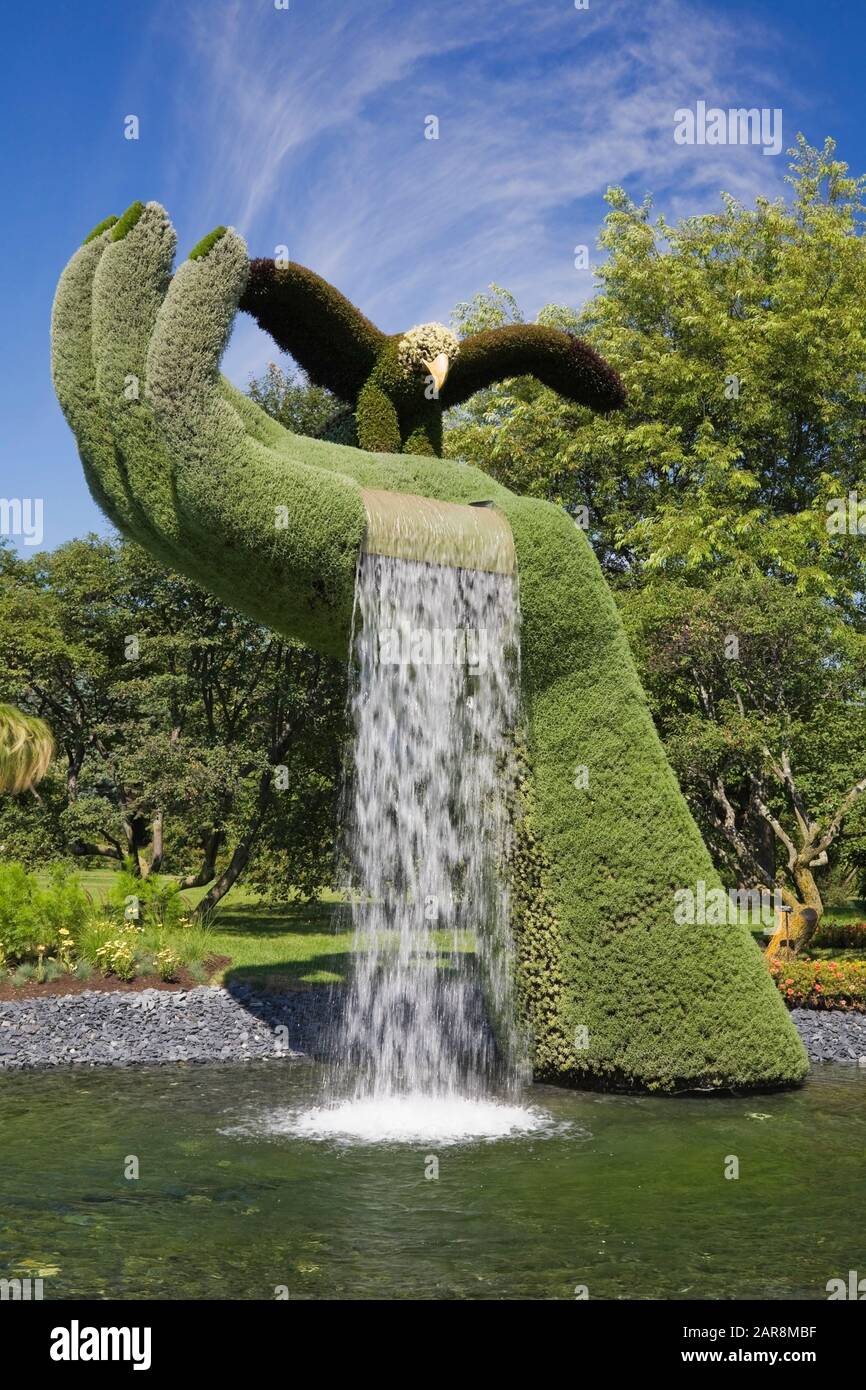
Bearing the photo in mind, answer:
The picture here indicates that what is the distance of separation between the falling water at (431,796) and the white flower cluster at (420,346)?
2170mm

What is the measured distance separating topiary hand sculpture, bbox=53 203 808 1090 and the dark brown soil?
5323 mm

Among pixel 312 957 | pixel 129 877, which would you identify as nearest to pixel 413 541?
pixel 129 877

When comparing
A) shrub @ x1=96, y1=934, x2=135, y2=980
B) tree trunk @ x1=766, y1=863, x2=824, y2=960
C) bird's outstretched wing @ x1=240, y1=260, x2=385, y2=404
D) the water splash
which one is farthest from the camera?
tree trunk @ x1=766, y1=863, x2=824, y2=960

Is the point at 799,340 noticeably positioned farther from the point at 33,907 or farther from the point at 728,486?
the point at 33,907

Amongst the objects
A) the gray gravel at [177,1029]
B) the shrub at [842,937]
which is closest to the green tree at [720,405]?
the shrub at [842,937]

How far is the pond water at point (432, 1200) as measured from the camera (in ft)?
17.2

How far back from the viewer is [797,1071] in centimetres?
926

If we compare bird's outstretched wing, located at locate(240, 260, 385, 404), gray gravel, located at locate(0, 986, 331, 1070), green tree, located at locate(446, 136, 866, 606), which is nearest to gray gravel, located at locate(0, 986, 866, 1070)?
gray gravel, located at locate(0, 986, 331, 1070)

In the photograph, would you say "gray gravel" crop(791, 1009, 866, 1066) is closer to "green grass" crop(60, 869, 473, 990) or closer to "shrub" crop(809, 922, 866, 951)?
"green grass" crop(60, 869, 473, 990)

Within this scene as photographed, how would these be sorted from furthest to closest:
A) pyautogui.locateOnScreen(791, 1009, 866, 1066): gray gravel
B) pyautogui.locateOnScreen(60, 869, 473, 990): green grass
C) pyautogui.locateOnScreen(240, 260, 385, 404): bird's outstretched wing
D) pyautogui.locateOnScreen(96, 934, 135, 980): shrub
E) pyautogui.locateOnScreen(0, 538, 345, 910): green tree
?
pyautogui.locateOnScreen(0, 538, 345, 910): green tree < pyautogui.locateOnScreen(60, 869, 473, 990): green grass < pyautogui.locateOnScreen(96, 934, 135, 980): shrub < pyautogui.locateOnScreen(791, 1009, 866, 1066): gray gravel < pyautogui.locateOnScreen(240, 260, 385, 404): bird's outstretched wing

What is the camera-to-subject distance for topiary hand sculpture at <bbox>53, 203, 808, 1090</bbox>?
785 centimetres

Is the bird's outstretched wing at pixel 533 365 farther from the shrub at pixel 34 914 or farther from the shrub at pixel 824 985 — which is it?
the shrub at pixel 34 914

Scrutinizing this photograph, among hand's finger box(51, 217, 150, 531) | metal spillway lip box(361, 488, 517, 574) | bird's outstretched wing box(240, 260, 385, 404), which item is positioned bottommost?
metal spillway lip box(361, 488, 517, 574)

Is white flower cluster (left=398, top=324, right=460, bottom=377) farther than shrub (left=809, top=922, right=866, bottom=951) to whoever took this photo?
No
